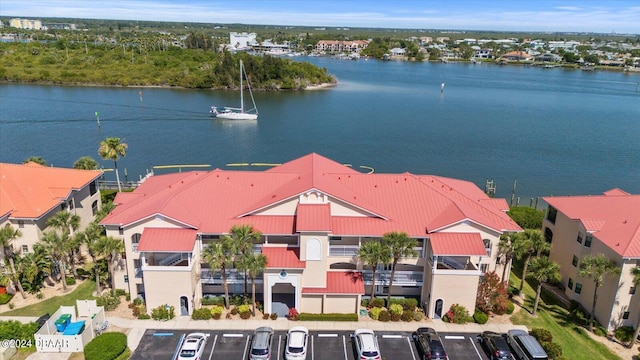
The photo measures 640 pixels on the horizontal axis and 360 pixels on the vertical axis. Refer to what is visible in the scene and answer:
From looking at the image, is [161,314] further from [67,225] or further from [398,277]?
[398,277]

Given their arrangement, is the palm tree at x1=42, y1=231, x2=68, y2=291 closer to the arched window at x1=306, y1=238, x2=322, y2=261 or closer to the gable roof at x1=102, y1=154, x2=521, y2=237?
the gable roof at x1=102, y1=154, x2=521, y2=237

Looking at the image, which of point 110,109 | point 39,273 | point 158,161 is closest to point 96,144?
point 158,161

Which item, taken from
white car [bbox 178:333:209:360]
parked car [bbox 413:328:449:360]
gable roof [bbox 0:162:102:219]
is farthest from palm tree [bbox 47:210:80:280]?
parked car [bbox 413:328:449:360]

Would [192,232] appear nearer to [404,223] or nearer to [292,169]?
[292,169]

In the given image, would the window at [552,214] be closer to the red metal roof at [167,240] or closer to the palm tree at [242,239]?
the palm tree at [242,239]

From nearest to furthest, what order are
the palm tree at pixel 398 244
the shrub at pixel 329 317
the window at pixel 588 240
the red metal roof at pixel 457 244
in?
the palm tree at pixel 398 244 → the red metal roof at pixel 457 244 → the shrub at pixel 329 317 → the window at pixel 588 240

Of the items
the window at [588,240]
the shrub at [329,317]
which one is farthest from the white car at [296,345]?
the window at [588,240]

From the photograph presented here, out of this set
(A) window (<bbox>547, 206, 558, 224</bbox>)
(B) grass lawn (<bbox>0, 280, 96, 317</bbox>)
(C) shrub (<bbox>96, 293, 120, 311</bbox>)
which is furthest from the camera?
(A) window (<bbox>547, 206, 558, 224</bbox>)

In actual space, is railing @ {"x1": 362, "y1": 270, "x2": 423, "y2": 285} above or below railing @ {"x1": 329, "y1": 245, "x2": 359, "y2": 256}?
below
